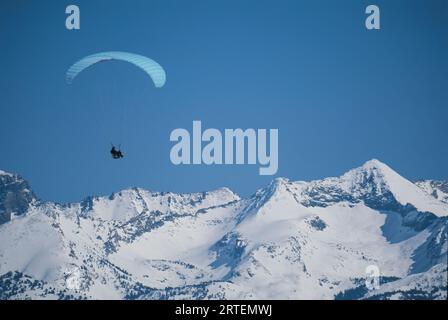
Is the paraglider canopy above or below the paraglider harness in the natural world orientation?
above

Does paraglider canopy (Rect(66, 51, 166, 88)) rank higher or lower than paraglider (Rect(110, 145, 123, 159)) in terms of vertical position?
higher

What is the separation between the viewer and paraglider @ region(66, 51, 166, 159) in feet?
147

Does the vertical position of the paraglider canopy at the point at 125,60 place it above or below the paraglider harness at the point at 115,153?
above

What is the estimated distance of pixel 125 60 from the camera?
44.9m

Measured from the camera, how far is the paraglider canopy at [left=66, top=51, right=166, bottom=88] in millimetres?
44875

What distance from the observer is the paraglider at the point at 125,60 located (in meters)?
44.9

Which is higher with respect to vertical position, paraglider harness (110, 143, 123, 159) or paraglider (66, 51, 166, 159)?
paraglider (66, 51, 166, 159)
